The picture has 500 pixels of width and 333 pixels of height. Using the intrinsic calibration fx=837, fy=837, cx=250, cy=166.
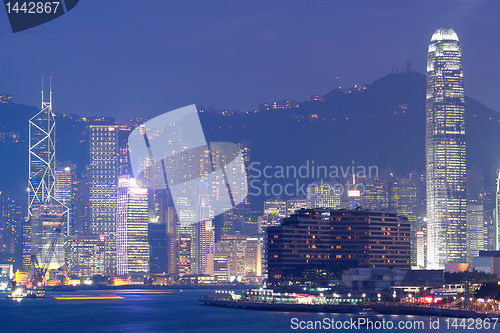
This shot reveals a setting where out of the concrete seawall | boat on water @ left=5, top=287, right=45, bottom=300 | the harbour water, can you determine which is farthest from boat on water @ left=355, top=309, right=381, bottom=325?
boat on water @ left=5, top=287, right=45, bottom=300

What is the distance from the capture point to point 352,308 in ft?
375

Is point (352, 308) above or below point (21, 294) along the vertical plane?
above

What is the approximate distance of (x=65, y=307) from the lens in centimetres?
14125

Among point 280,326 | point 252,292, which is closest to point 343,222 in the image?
point 252,292

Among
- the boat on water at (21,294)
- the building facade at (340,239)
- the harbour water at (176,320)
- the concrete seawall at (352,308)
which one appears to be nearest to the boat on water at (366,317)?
the harbour water at (176,320)

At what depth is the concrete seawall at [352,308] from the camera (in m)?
100

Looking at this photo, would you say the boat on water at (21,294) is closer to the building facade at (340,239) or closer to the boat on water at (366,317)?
the building facade at (340,239)

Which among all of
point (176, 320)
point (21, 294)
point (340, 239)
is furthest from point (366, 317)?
point (21, 294)

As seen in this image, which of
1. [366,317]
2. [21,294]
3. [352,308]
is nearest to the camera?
[366,317]

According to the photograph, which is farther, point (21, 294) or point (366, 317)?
point (21, 294)

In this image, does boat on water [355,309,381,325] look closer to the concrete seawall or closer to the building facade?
the concrete seawall

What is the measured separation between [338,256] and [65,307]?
161ft

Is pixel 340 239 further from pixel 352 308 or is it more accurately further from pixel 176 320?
pixel 176 320

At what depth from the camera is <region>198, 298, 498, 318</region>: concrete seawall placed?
100 metres
